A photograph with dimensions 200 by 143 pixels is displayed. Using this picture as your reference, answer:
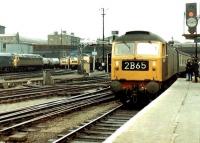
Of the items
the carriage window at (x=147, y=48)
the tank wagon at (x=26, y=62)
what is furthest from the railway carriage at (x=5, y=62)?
the carriage window at (x=147, y=48)

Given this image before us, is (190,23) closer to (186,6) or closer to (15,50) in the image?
(186,6)

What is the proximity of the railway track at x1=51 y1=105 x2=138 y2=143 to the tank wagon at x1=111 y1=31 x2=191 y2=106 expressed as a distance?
2.05 meters

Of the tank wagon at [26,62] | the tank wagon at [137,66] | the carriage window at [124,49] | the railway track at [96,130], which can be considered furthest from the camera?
the tank wagon at [26,62]

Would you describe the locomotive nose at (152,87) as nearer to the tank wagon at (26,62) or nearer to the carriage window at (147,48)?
the carriage window at (147,48)

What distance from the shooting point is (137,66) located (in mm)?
19078

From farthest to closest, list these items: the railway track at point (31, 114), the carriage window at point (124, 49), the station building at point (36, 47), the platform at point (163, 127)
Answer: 1. the station building at point (36, 47)
2. the carriage window at point (124, 49)
3. the railway track at point (31, 114)
4. the platform at point (163, 127)

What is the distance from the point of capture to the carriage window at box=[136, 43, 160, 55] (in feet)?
63.1

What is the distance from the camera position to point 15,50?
9400cm

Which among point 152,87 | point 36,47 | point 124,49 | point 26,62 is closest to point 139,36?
point 124,49

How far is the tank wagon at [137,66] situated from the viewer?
18.8 meters

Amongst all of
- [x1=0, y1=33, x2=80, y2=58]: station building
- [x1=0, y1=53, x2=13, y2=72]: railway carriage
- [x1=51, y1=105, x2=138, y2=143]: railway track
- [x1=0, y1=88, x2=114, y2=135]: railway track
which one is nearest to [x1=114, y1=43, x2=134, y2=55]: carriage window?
[x1=0, y1=88, x2=114, y2=135]: railway track

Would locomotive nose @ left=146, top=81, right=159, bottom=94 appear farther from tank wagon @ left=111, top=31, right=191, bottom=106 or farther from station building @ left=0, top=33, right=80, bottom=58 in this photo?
station building @ left=0, top=33, right=80, bottom=58

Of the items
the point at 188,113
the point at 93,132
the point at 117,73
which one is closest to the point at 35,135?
the point at 93,132

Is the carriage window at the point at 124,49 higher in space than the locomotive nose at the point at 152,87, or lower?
higher
